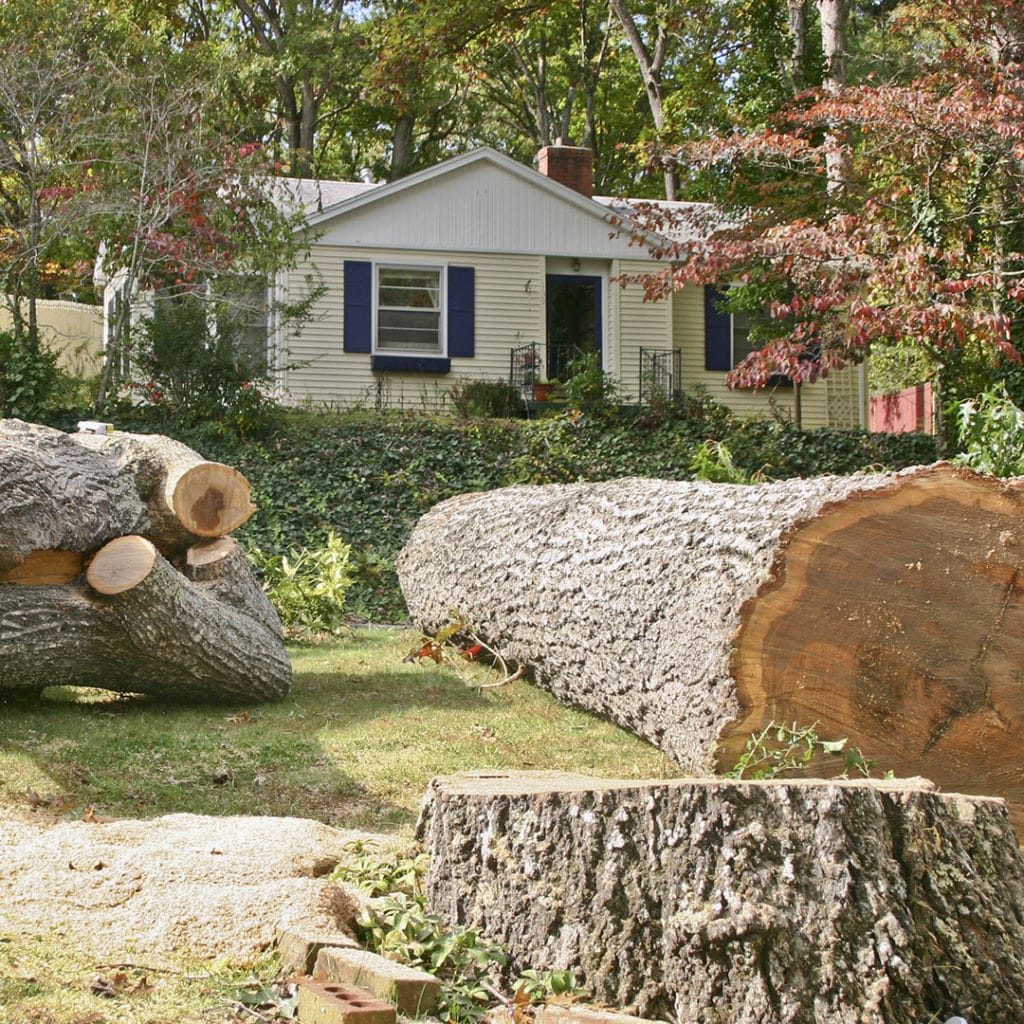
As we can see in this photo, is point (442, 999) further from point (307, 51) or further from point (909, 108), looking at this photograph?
point (307, 51)

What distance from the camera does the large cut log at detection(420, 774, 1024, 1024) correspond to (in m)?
2.76

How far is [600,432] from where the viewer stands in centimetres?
1560

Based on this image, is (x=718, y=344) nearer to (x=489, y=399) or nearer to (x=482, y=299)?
(x=482, y=299)

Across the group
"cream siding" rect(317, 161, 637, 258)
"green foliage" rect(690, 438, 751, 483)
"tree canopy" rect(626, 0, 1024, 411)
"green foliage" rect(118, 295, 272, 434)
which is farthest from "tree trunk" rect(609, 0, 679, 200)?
"green foliage" rect(118, 295, 272, 434)

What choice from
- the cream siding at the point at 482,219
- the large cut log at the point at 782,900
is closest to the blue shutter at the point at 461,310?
the cream siding at the point at 482,219

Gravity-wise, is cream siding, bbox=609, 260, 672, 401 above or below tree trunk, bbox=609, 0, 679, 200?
below

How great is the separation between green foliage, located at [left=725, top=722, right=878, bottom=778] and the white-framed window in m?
15.0

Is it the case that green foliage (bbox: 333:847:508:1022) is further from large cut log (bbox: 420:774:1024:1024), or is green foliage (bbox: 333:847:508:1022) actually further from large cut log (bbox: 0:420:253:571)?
large cut log (bbox: 0:420:253:571)

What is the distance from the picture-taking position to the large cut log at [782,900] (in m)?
2.76

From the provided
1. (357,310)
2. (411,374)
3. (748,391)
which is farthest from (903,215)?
(357,310)

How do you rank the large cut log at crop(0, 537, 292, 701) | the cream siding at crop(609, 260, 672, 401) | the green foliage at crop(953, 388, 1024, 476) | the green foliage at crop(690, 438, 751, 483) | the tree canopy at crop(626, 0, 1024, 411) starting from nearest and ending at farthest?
the large cut log at crop(0, 537, 292, 701) < the green foliage at crop(953, 388, 1024, 476) < the tree canopy at crop(626, 0, 1024, 411) < the green foliage at crop(690, 438, 751, 483) < the cream siding at crop(609, 260, 672, 401)

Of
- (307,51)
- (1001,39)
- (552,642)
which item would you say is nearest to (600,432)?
(1001,39)

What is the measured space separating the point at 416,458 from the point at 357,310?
5351 mm

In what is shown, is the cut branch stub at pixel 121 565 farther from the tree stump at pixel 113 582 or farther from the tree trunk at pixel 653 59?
the tree trunk at pixel 653 59
